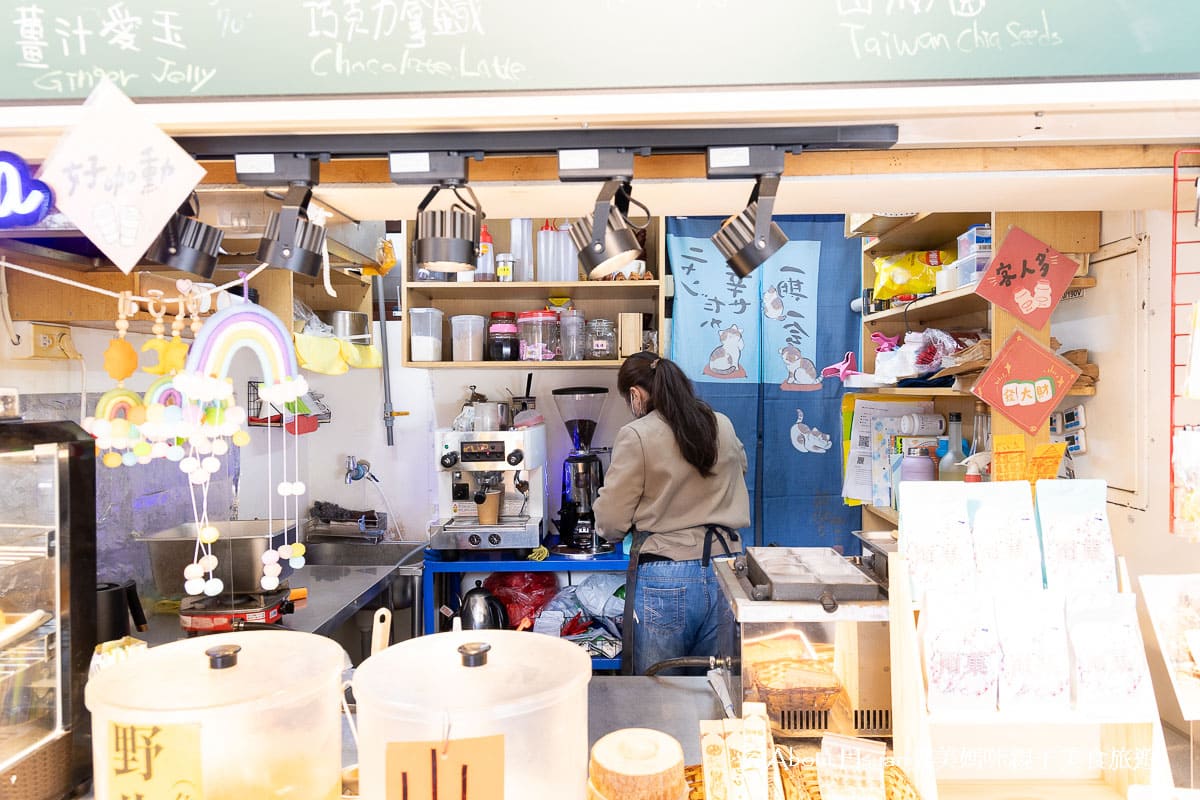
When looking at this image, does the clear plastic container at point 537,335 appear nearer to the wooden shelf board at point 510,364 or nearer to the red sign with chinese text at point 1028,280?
the wooden shelf board at point 510,364

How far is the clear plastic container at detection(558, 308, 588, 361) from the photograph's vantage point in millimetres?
4090

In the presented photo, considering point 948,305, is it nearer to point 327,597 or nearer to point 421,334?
point 421,334

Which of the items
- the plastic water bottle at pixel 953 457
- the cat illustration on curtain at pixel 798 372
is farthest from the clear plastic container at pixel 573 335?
the plastic water bottle at pixel 953 457

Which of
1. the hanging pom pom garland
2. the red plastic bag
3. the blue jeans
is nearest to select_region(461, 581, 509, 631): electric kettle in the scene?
the red plastic bag

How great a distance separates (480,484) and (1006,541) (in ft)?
8.61

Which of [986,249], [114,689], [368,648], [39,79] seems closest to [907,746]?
[114,689]

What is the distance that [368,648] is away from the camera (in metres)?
3.52

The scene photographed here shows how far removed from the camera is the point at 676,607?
9.77 feet

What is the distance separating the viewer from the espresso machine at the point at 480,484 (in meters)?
3.53

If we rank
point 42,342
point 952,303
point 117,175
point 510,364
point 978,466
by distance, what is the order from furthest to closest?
point 510,364, point 952,303, point 42,342, point 978,466, point 117,175

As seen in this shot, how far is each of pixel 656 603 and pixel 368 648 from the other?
1510 mm

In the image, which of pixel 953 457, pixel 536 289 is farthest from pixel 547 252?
pixel 953 457

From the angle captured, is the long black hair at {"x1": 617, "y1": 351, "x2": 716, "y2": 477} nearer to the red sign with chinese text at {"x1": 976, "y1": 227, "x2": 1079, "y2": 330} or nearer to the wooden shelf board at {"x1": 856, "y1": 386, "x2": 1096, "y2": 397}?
the wooden shelf board at {"x1": 856, "y1": 386, "x2": 1096, "y2": 397}

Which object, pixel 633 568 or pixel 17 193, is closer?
pixel 17 193
